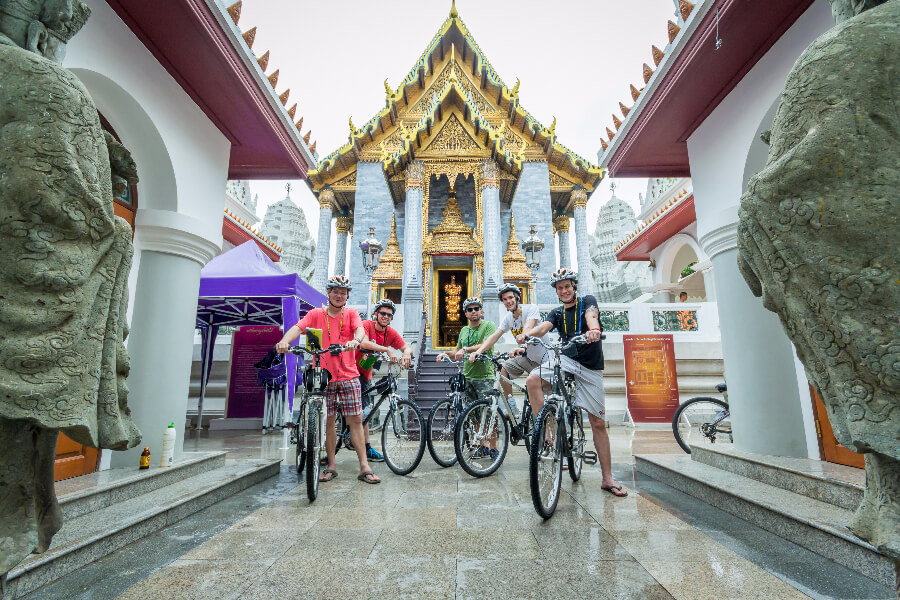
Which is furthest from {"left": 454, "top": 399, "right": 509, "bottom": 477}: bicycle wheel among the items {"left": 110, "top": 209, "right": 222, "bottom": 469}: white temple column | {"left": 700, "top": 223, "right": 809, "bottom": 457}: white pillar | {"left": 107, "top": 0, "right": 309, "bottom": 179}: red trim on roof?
{"left": 107, "top": 0, "right": 309, "bottom": 179}: red trim on roof

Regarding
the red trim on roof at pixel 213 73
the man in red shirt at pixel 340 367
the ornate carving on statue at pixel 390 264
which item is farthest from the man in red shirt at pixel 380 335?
the ornate carving on statue at pixel 390 264

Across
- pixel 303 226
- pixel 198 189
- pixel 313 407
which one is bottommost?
pixel 313 407

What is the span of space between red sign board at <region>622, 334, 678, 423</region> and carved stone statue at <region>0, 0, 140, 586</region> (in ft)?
A: 28.1

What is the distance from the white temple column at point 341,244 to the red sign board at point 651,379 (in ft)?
44.8

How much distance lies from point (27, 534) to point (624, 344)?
346 inches

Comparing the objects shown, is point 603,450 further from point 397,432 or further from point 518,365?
point 397,432

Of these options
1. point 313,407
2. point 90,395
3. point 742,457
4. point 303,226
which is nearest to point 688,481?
point 742,457

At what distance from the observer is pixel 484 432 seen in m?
4.16

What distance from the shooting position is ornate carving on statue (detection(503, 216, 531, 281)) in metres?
15.4

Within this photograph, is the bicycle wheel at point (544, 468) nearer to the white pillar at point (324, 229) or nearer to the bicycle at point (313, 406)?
the bicycle at point (313, 406)

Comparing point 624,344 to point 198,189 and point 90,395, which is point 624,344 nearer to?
point 198,189

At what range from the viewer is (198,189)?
175 inches

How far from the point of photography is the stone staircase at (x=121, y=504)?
2035 mm

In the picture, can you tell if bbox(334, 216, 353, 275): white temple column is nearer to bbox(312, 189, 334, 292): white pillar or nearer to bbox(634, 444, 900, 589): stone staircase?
bbox(312, 189, 334, 292): white pillar
